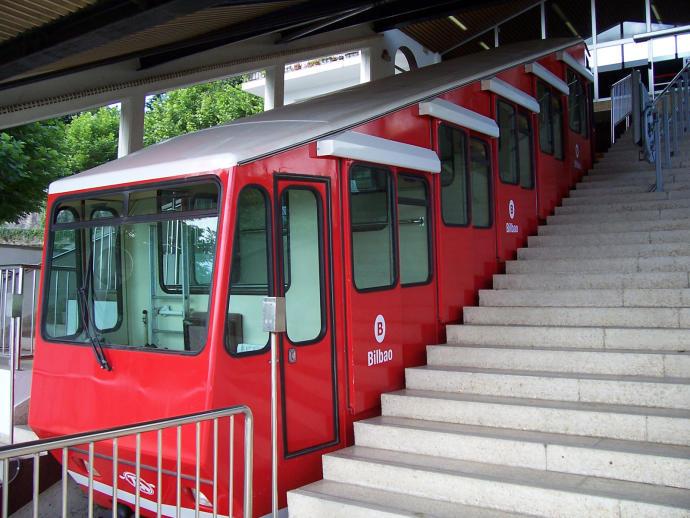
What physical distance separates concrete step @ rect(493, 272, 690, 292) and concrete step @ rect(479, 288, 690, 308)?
0.43ft

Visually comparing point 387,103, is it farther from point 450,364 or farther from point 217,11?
point 217,11

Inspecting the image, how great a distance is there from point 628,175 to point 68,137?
28.5m

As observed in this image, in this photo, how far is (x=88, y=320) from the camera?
5.18m

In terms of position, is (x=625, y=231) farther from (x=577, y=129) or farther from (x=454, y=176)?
(x=577, y=129)

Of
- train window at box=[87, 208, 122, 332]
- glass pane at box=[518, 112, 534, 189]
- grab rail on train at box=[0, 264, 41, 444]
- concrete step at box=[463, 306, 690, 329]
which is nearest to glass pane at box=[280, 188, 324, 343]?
train window at box=[87, 208, 122, 332]

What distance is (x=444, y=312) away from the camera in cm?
669

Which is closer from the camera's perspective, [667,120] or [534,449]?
[534,449]

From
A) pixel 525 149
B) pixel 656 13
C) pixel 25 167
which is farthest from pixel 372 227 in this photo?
pixel 656 13

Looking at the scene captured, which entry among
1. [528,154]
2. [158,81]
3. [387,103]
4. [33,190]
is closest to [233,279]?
[387,103]

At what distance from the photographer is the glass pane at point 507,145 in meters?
7.82

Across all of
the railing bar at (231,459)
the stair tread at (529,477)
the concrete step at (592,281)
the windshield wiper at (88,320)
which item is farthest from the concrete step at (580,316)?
the windshield wiper at (88,320)

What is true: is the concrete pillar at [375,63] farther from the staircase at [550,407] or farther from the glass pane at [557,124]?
the staircase at [550,407]

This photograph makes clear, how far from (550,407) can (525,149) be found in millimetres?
4155

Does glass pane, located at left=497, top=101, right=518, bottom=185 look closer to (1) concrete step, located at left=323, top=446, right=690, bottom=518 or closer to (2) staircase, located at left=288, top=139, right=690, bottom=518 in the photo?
(2) staircase, located at left=288, top=139, right=690, bottom=518
